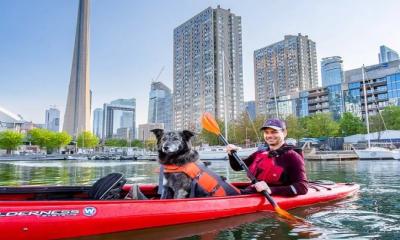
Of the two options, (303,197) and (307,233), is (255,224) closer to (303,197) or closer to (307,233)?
(307,233)

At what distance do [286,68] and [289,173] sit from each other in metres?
147

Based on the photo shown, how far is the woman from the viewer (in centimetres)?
674

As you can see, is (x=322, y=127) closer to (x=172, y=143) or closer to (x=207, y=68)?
(x=172, y=143)

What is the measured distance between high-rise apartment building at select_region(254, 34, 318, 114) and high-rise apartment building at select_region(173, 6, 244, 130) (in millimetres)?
21076

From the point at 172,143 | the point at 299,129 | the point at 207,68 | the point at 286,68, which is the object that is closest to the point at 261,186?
the point at 172,143

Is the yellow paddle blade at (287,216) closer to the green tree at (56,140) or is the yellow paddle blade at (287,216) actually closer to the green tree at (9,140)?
the green tree at (9,140)

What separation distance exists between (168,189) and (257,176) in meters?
2.11

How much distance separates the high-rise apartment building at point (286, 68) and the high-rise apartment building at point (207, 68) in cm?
2108

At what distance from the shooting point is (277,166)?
6.95 metres

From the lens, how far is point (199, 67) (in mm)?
128750

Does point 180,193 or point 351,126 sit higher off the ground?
point 351,126

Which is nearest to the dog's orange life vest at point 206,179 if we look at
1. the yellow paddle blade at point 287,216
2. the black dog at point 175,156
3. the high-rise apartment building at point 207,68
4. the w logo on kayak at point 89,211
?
the black dog at point 175,156

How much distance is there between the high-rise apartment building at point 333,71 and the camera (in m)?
143

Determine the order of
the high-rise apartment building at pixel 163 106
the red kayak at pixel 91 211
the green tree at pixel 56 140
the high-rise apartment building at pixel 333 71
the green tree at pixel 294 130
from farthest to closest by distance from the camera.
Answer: the high-rise apartment building at pixel 163 106
the high-rise apartment building at pixel 333 71
the green tree at pixel 56 140
the green tree at pixel 294 130
the red kayak at pixel 91 211
